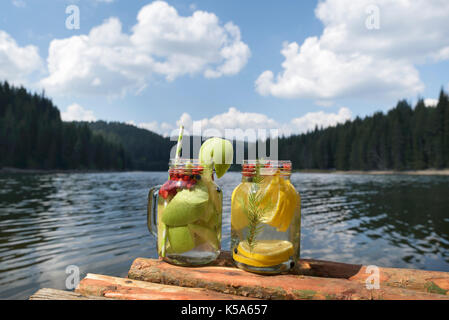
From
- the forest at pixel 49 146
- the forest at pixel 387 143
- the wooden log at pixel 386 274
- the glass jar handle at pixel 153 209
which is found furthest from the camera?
the forest at pixel 49 146

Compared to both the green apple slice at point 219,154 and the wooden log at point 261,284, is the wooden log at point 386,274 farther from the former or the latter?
the green apple slice at point 219,154

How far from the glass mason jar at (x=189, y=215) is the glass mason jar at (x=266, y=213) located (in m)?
0.18

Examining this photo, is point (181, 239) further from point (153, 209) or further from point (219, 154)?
point (219, 154)

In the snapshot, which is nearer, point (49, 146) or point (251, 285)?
point (251, 285)

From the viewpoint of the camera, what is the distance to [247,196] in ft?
7.02

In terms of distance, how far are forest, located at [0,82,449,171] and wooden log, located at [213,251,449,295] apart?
315ft

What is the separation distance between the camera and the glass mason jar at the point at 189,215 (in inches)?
83.2

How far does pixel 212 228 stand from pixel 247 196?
14.0 inches

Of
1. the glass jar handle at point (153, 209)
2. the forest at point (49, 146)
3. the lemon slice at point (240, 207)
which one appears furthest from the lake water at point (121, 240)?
the forest at point (49, 146)

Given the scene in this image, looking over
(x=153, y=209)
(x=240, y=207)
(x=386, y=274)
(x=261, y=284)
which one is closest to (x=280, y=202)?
(x=240, y=207)

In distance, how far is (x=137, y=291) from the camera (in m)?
1.85

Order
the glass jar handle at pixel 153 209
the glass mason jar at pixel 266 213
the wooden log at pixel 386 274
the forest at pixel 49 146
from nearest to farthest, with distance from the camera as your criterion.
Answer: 1. the wooden log at pixel 386 274
2. the glass mason jar at pixel 266 213
3. the glass jar handle at pixel 153 209
4. the forest at pixel 49 146

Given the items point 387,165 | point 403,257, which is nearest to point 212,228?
point 403,257

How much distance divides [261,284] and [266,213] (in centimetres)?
48
